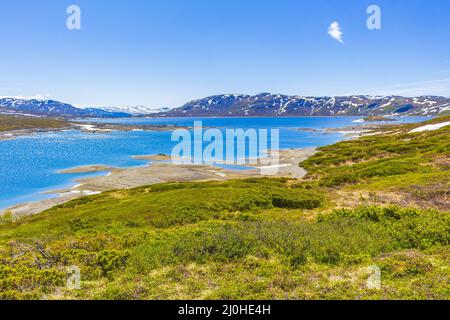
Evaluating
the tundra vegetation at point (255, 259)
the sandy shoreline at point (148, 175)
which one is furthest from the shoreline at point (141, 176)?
the tundra vegetation at point (255, 259)

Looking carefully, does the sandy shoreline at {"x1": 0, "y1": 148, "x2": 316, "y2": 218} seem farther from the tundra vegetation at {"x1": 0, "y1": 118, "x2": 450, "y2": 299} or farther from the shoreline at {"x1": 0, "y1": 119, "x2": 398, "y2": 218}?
the tundra vegetation at {"x1": 0, "y1": 118, "x2": 450, "y2": 299}

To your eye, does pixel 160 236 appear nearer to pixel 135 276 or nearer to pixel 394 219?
pixel 135 276

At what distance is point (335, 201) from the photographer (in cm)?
3391

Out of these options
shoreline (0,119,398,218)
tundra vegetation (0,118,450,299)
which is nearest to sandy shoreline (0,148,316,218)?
shoreline (0,119,398,218)

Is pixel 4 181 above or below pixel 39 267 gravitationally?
below

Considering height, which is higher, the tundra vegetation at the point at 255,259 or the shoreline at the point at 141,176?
the tundra vegetation at the point at 255,259

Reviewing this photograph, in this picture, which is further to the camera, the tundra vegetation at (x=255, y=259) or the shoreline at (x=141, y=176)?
the shoreline at (x=141, y=176)

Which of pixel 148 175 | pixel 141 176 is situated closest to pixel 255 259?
pixel 141 176

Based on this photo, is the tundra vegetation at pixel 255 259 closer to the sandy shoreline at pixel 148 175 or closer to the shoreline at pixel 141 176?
the shoreline at pixel 141 176

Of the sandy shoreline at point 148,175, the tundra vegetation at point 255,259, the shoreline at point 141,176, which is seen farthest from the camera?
the sandy shoreline at point 148,175

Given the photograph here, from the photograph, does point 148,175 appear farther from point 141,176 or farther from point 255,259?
point 255,259
